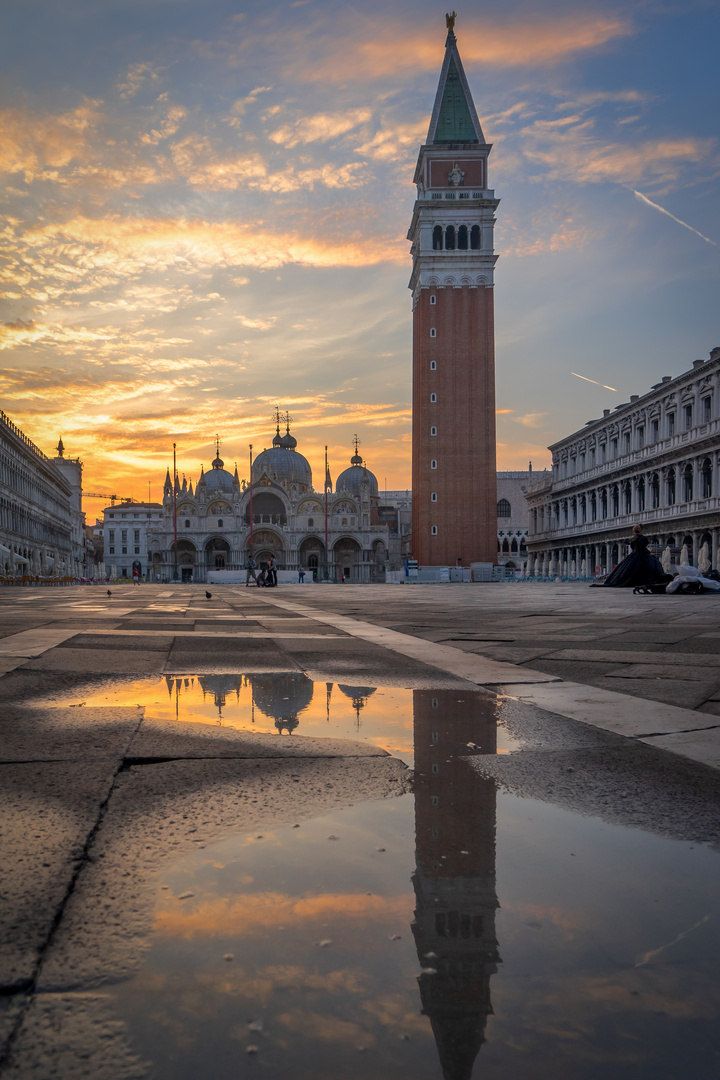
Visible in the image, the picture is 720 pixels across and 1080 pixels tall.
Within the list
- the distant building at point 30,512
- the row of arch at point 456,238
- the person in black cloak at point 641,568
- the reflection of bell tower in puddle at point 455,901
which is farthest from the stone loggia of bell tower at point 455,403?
the reflection of bell tower in puddle at point 455,901

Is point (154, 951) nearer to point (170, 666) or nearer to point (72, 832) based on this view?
point (72, 832)

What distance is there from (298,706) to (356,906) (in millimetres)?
2160

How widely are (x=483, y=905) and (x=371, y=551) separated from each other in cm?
7955

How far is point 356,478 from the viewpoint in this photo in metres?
95.0

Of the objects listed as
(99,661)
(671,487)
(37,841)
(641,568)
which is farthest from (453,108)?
(37,841)

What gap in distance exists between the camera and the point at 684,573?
720 inches

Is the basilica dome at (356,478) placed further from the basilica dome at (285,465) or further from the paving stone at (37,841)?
the paving stone at (37,841)

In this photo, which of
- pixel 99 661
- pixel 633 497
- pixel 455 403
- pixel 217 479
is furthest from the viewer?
pixel 217 479

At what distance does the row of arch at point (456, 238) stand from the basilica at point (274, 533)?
2764 centimetres

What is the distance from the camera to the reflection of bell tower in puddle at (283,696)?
10.6 feet

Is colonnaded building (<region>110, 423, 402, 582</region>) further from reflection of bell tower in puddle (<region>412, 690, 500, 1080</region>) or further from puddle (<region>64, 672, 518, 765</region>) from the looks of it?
reflection of bell tower in puddle (<region>412, 690, 500, 1080</region>)

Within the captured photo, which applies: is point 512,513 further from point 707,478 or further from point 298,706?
point 298,706

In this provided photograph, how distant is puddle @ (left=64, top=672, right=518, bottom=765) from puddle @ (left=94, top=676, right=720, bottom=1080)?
2.81 ft

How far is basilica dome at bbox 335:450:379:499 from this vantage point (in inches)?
3716
